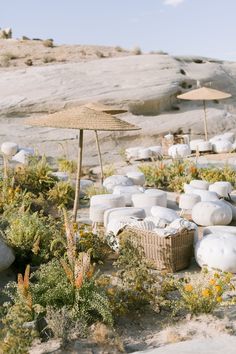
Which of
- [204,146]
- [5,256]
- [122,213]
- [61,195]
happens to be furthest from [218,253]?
[204,146]

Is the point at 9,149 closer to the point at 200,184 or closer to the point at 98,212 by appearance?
the point at 200,184

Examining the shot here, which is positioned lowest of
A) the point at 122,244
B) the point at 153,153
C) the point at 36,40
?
the point at 153,153

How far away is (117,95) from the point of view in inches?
768

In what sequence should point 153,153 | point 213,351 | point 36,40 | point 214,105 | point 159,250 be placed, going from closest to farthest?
point 213,351 → point 159,250 → point 153,153 → point 214,105 → point 36,40

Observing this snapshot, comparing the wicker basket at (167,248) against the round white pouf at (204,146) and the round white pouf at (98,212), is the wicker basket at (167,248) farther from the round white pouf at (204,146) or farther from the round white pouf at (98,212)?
the round white pouf at (204,146)

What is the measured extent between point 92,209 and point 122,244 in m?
2.48

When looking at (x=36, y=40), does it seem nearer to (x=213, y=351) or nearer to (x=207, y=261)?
(x=207, y=261)

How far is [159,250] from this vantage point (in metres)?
6.55

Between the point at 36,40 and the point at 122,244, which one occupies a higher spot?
the point at 36,40

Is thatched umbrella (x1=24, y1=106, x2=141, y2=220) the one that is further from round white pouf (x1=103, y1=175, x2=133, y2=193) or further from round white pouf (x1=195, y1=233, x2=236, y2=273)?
round white pouf (x1=103, y1=175, x2=133, y2=193)

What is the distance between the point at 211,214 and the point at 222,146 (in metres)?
8.91

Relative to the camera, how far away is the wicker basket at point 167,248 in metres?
6.48

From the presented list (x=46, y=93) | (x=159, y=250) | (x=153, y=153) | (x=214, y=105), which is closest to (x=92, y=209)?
(x=159, y=250)

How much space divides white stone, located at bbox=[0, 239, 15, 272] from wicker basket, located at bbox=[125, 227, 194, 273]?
1429 mm
